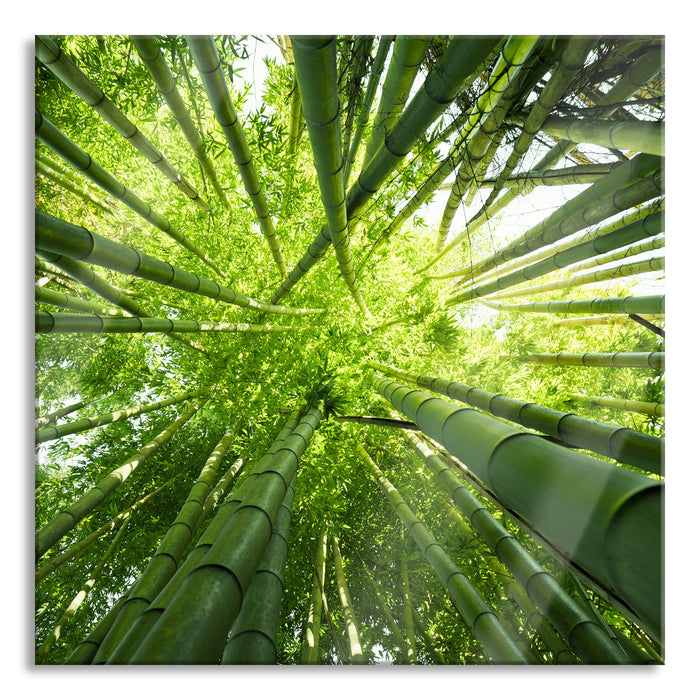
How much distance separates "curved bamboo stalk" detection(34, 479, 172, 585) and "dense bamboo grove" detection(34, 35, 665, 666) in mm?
49

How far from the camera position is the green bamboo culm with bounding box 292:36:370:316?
0.96 metres

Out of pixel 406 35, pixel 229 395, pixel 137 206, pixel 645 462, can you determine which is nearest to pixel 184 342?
pixel 229 395

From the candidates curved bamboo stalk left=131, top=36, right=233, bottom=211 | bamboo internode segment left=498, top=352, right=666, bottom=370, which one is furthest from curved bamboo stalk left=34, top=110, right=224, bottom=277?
bamboo internode segment left=498, top=352, right=666, bottom=370

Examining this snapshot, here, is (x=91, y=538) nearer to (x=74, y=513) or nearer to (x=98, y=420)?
(x=98, y=420)

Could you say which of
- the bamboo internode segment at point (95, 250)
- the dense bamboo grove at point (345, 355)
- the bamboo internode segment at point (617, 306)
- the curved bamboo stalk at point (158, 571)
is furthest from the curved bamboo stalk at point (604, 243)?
the curved bamboo stalk at point (158, 571)

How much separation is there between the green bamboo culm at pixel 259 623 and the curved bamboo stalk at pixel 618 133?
2408 mm

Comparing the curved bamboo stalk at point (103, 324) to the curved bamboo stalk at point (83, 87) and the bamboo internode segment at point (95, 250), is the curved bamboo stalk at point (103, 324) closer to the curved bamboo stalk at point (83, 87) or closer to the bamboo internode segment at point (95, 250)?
the bamboo internode segment at point (95, 250)

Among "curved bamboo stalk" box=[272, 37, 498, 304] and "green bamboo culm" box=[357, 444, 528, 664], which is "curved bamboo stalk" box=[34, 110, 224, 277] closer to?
"curved bamboo stalk" box=[272, 37, 498, 304]

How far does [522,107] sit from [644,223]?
102cm

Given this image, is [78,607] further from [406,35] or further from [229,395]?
[406,35]

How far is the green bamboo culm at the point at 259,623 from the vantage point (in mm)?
1196

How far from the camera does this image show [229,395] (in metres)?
3.87

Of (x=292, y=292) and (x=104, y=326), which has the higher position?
(x=292, y=292)
